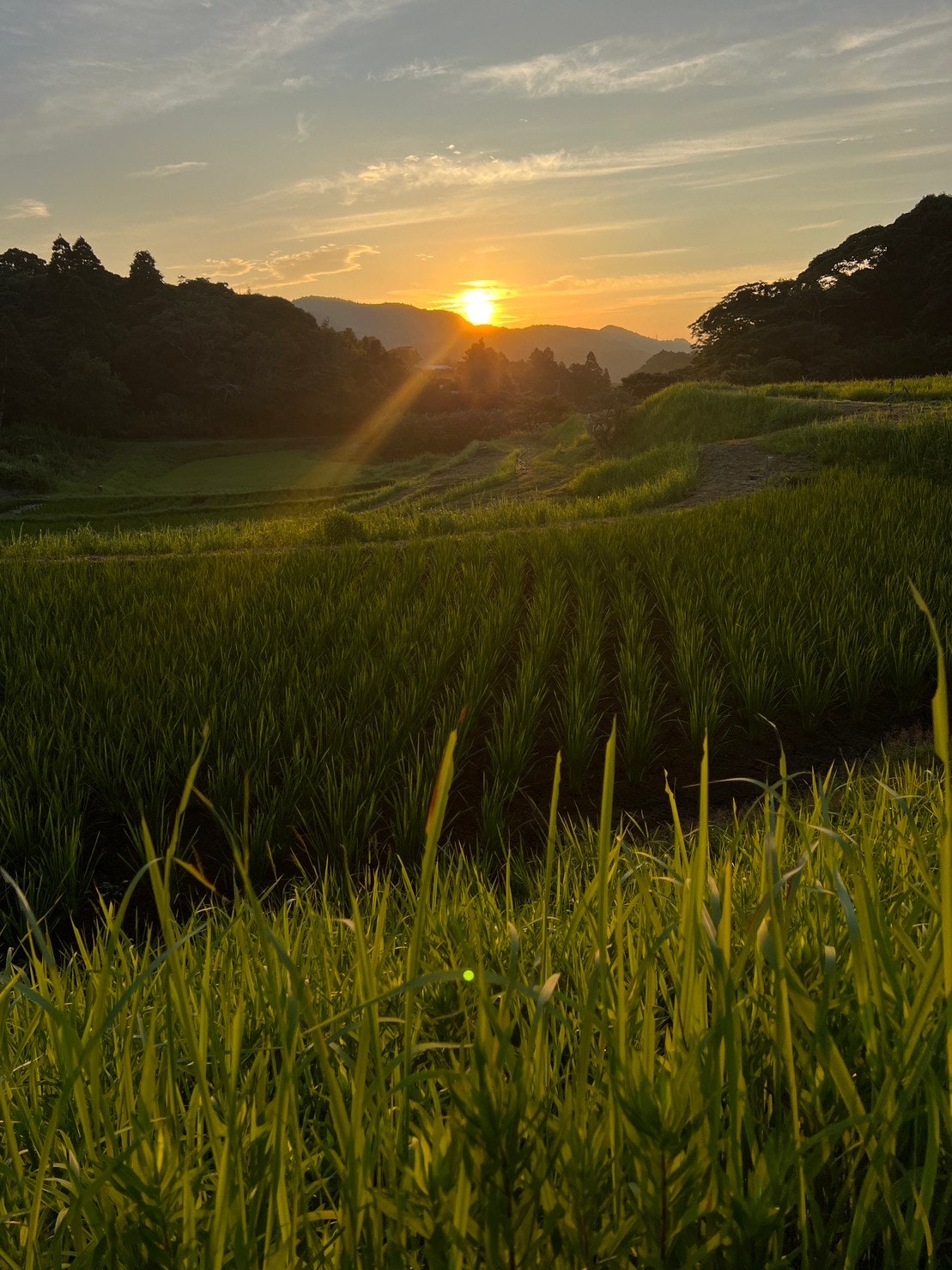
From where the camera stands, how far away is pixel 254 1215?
0.74m

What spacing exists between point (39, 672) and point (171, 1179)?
4007 mm

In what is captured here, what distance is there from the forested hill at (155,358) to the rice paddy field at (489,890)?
32.5 meters

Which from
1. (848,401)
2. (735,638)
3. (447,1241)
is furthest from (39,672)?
(848,401)

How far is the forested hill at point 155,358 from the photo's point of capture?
3825 centimetres

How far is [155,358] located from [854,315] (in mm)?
33201

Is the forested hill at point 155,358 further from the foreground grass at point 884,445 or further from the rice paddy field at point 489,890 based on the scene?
the foreground grass at point 884,445

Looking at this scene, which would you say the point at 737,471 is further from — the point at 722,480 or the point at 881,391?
the point at 881,391

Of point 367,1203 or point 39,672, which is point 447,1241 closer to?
point 367,1203

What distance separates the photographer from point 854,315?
36.4 metres

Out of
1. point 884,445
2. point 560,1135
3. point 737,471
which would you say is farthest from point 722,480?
point 560,1135

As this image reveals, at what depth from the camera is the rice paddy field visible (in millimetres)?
708

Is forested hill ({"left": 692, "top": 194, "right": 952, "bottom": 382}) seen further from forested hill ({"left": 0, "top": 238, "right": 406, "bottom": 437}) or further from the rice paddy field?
the rice paddy field

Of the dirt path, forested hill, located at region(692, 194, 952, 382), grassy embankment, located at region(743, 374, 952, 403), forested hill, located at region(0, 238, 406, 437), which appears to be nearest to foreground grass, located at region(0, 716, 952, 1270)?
the dirt path

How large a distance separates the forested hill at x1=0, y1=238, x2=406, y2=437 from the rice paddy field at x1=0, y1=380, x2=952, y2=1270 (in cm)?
3247
